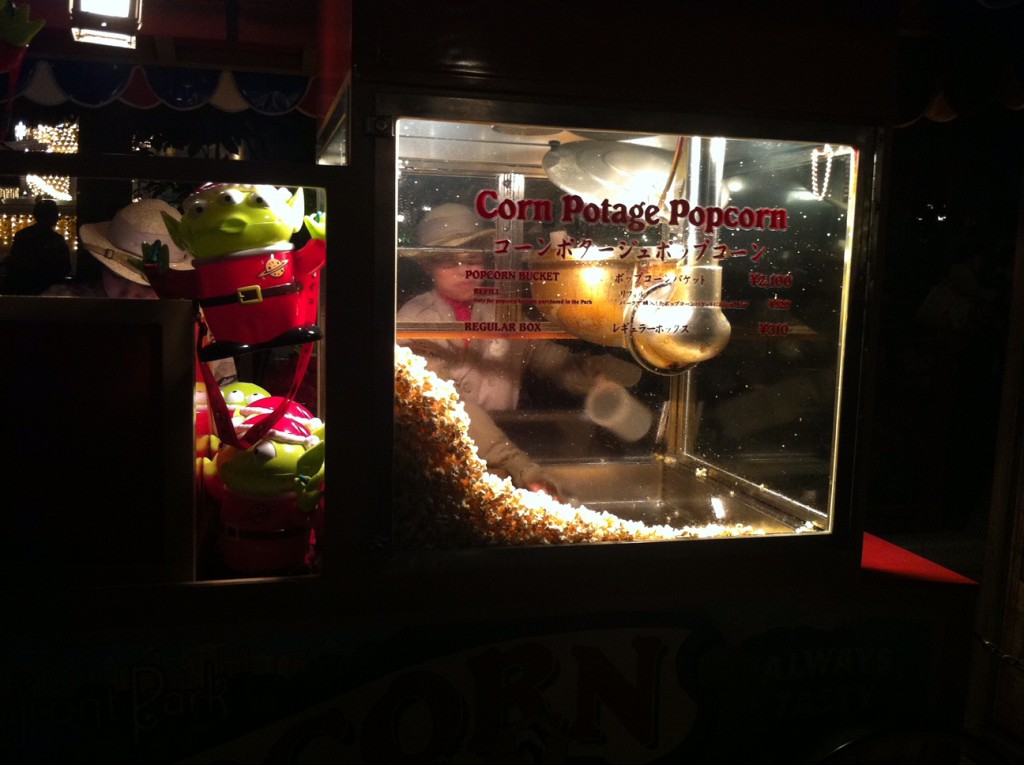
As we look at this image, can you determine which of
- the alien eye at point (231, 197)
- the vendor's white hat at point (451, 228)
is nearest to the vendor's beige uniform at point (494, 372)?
the vendor's white hat at point (451, 228)

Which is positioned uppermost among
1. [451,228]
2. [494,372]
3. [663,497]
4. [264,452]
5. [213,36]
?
[213,36]

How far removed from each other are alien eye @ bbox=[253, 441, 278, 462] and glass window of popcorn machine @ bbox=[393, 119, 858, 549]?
24 centimetres

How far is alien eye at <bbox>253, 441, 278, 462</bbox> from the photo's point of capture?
1603 mm

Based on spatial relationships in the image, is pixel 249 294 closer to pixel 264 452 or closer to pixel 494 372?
pixel 264 452

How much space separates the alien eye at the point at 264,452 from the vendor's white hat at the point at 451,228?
0.48 meters

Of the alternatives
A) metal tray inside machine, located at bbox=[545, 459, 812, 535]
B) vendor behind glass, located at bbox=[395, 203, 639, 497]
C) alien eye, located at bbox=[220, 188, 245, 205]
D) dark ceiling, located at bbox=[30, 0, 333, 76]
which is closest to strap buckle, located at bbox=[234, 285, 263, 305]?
alien eye, located at bbox=[220, 188, 245, 205]

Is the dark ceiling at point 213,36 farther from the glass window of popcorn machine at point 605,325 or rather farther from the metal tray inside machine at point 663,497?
the metal tray inside machine at point 663,497

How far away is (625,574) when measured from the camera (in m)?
1.68

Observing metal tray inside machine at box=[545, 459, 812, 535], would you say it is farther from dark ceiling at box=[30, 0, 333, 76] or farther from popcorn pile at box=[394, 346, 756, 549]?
dark ceiling at box=[30, 0, 333, 76]

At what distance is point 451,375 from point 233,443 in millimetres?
436

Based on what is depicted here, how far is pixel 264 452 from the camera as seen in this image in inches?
63.2

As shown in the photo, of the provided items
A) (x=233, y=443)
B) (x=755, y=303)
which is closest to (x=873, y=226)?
(x=755, y=303)

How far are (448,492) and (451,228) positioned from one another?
20.0 inches

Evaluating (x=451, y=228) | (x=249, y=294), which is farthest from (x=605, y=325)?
(x=249, y=294)
